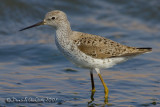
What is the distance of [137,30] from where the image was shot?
49.4ft

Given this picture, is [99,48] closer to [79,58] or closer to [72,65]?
[79,58]

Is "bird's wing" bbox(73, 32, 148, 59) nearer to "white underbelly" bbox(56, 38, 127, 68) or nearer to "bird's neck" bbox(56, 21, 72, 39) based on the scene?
"white underbelly" bbox(56, 38, 127, 68)

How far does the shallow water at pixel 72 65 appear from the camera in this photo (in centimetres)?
916

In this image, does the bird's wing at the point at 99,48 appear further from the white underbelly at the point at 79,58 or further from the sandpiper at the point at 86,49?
the white underbelly at the point at 79,58

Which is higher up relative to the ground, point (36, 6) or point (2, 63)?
point (36, 6)

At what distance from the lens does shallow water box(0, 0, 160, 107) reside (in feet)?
30.1

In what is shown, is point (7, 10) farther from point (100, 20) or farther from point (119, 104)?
point (119, 104)

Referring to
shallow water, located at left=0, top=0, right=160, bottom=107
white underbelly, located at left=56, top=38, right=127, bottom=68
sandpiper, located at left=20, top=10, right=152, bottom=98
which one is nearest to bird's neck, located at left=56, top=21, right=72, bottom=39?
sandpiper, located at left=20, top=10, right=152, bottom=98

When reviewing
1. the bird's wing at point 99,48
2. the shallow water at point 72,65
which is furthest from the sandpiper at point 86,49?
the shallow water at point 72,65

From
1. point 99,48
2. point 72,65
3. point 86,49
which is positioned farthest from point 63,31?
point 72,65

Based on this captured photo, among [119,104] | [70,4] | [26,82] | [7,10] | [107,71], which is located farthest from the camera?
[70,4]

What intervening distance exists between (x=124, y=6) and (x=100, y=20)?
1.81 metres

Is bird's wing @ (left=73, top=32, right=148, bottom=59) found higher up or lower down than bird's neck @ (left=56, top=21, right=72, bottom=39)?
lower down

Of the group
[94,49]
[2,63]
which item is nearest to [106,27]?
[2,63]
